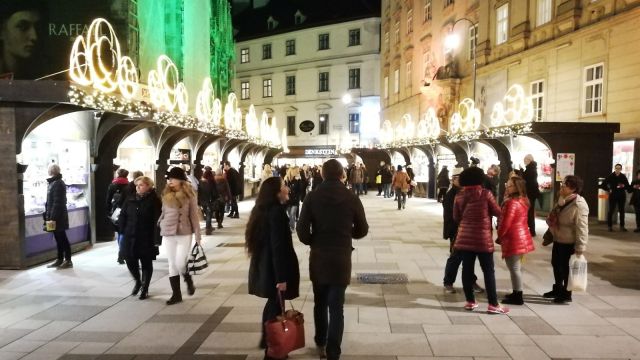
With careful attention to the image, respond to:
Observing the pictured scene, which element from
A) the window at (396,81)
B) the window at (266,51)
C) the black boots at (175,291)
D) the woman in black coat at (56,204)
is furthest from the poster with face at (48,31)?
the window at (266,51)

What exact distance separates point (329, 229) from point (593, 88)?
17.5m

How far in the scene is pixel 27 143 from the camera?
→ 1005 centimetres

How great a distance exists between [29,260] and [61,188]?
1461 millimetres

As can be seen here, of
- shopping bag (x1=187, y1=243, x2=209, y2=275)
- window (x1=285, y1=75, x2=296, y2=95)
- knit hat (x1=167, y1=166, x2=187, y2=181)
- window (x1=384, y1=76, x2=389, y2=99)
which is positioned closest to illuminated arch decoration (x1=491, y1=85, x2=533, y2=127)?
shopping bag (x1=187, y1=243, x2=209, y2=275)

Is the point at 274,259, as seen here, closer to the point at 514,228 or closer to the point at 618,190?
the point at 514,228

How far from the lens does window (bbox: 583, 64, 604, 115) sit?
18.3 meters

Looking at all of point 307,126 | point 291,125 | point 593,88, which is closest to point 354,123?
point 307,126

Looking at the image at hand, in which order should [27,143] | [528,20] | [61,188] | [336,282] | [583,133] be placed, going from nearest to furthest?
[336,282]
[61,188]
[27,143]
[583,133]
[528,20]

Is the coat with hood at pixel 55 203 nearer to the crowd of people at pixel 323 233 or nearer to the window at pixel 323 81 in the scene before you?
the crowd of people at pixel 323 233

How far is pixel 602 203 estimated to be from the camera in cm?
1525

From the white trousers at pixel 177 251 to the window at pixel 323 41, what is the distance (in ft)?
148

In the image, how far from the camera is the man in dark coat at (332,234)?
4.63m

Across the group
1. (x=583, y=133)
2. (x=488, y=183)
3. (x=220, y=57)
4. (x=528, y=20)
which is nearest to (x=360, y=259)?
(x=488, y=183)

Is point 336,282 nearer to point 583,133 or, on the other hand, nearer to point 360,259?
point 360,259
